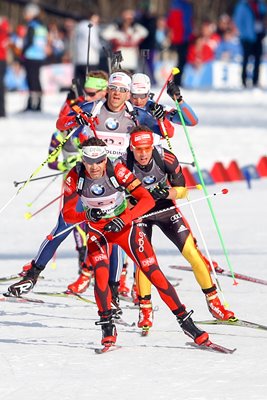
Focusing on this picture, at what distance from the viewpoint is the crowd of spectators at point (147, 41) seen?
2208cm

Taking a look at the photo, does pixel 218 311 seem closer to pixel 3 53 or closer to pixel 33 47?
pixel 3 53

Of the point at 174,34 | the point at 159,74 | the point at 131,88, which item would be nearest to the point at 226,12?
the point at 159,74

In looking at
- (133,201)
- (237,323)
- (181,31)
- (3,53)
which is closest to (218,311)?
(237,323)

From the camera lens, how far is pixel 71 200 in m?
8.22

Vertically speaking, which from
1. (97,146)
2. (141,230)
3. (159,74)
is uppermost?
(97,146)

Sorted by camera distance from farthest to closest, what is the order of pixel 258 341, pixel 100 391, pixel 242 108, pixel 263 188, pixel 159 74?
pixel 159 74 < pixel 242 108 < pixel 263 188 < pixel 258 341 < pixel 100 391

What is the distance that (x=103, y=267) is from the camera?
7.93 meters

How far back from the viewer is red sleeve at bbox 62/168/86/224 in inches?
320

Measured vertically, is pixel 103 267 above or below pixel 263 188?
above

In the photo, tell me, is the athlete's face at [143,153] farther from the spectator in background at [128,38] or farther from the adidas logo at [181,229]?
the spectator in background at [128,38]

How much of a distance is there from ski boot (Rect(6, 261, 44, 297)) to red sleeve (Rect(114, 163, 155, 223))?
163cm

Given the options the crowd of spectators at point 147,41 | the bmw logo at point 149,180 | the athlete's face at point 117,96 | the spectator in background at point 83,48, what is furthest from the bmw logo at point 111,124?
the spectator in background at point 83,48

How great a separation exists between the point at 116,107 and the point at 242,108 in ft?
49.7

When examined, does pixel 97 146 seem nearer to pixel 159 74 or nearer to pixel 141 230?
pixel 141 230
